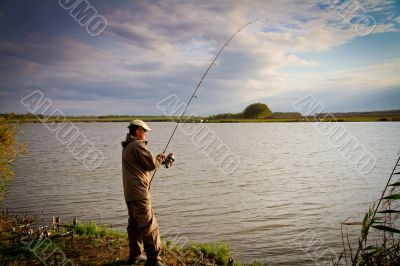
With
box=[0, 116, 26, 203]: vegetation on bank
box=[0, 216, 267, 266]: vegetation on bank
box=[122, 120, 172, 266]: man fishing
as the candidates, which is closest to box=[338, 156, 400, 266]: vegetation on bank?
box=[122, 120, 172, 266]: man fishing

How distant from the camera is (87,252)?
23.1 feet

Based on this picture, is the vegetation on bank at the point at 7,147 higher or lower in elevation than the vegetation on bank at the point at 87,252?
higher

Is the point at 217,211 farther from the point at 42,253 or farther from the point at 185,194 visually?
the point at 42,253

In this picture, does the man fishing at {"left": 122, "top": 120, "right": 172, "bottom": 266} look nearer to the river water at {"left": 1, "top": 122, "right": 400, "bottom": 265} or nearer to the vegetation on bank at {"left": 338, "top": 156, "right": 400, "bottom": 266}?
the vegetation on bank at {"left": 338, "top": 156, "right": 400, "bottom": 266}

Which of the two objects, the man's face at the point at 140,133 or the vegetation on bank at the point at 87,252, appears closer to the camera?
the man's face at the point at 140,133

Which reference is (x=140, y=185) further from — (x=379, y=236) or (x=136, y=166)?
(x=379, y=236)

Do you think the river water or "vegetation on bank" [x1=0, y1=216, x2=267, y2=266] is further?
the river water

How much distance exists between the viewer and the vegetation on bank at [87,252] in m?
6.53

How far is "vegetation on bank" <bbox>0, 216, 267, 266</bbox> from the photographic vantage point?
653 cm

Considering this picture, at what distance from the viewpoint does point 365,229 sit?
4457 mm

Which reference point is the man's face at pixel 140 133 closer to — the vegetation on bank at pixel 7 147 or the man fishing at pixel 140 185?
the man fishing at pixel 140 185

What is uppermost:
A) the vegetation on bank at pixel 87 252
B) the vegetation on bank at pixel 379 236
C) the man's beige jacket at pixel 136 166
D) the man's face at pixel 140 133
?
the man's face at pixel 140 133

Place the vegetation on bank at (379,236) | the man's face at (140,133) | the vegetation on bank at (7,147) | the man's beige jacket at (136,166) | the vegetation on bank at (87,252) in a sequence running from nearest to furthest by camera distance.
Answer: the vegetation on bank at (379,236) < the man's beige jacket at (136,166) < the man's face at (140,133) < the vegetation on bank at (87,252) < the vegetation on bank at (7,147)

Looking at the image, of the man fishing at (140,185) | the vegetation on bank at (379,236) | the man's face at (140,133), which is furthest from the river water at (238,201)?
the man's face at (140,133)
